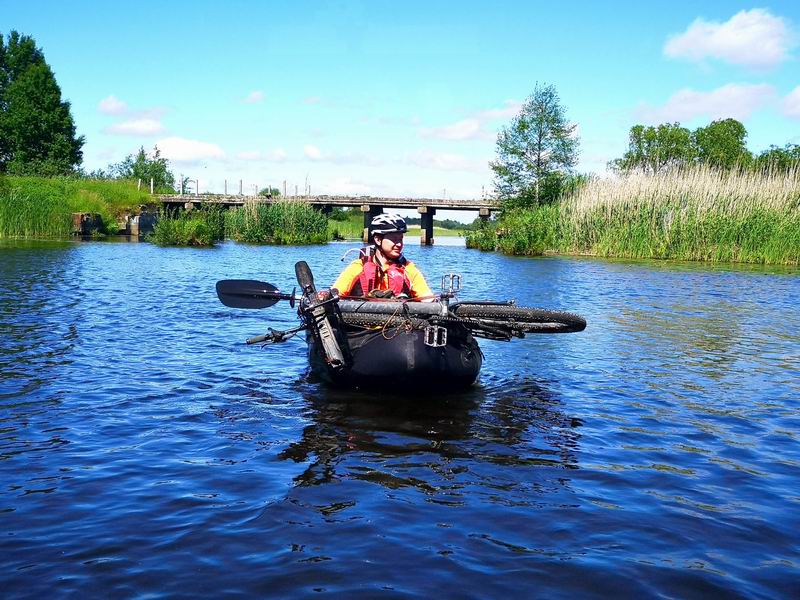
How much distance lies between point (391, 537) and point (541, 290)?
1641 centimetres

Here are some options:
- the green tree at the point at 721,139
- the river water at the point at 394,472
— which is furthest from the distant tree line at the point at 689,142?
the river water at the point at 394,472

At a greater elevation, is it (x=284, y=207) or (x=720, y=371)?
(x=284, y=207)

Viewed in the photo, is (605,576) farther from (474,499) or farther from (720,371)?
(720,371)

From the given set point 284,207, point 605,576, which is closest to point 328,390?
point 605,576

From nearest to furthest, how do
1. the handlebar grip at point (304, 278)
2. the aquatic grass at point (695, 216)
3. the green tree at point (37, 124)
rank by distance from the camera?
1. the handlebar grip at point (304, 278)
2. the aquatic grass at point (695, 216)
3. the green tree at point (37, 124)

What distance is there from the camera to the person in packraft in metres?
8.65

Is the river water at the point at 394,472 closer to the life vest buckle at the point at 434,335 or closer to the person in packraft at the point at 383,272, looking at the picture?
the life vest buckle at the point at 434,335

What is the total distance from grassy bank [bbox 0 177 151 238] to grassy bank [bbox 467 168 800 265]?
25599 millimetres

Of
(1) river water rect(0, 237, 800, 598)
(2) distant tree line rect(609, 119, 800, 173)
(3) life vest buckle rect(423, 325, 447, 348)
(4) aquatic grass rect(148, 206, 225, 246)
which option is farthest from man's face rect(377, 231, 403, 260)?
(2) distant tree line rect(609, 119, 800, 173)

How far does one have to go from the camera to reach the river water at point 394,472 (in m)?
4.19

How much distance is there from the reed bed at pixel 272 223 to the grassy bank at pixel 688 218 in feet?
54.8

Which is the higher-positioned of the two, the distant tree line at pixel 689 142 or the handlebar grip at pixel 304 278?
the distant tree line at pixel 689 142

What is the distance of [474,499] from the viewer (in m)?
5.32

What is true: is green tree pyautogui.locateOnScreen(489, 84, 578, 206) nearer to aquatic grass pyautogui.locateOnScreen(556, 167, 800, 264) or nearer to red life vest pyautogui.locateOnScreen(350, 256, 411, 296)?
Result: aquatic grass pyautogui.locateOnScreen(556, 167, 800, 264)
